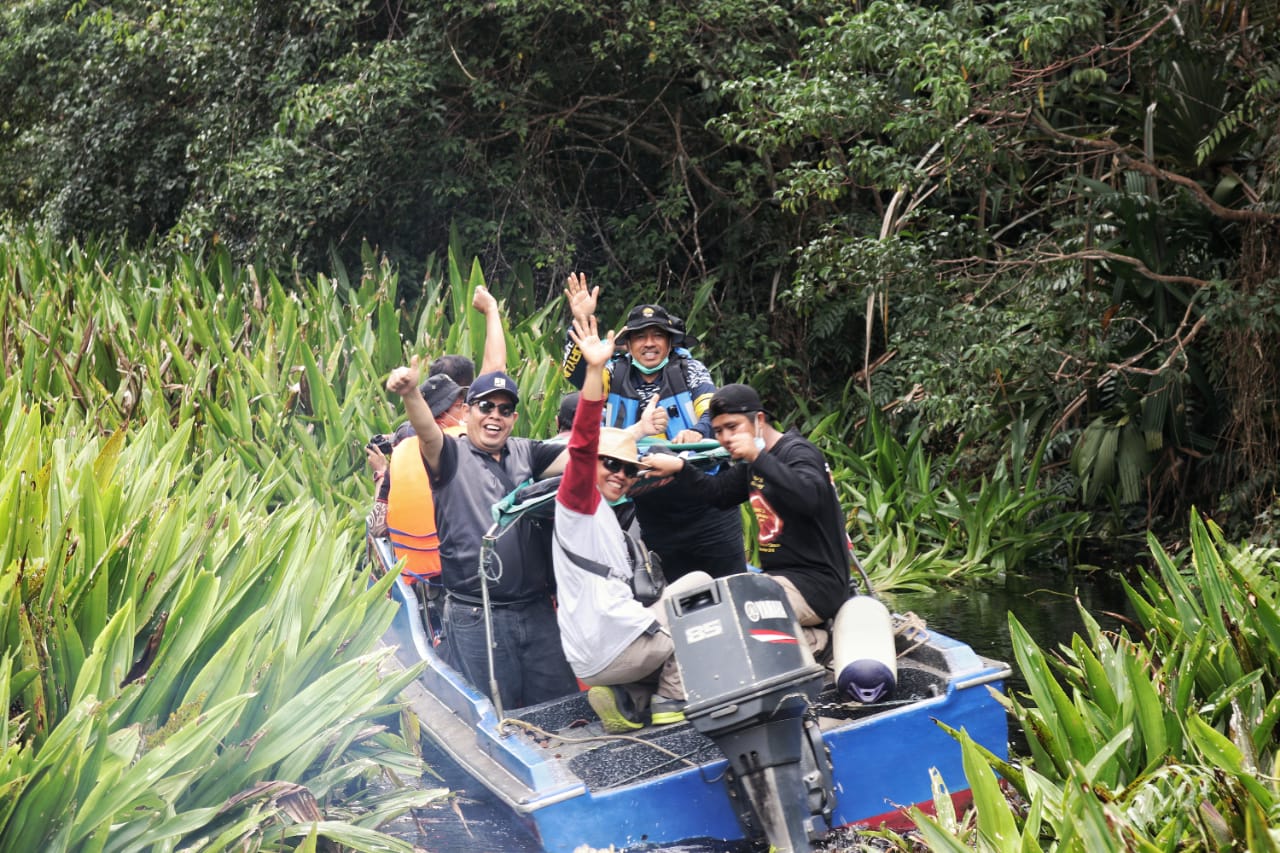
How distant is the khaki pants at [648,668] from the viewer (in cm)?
443

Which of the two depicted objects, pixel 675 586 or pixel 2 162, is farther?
pixel 2 162

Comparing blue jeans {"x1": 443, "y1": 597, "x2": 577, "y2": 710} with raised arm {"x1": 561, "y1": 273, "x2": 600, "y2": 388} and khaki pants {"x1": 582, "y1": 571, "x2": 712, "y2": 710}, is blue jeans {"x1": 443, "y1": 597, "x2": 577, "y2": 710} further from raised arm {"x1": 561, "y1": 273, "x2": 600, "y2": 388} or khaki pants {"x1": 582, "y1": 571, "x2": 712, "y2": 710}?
raised arm {"x1": 561, "y1": 273, "x2": 600, "y2": 388}

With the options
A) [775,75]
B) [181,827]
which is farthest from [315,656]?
[775,75]

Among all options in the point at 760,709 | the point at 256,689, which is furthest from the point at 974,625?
the point at 256,689

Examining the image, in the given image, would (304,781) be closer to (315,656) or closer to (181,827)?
(315,656)

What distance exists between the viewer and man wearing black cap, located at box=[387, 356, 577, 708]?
5039 mm

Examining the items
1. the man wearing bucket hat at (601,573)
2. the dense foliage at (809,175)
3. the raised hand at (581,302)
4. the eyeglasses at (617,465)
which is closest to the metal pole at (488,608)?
the man wearing bucket hat at (601,573)

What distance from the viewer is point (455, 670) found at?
17.6 feet

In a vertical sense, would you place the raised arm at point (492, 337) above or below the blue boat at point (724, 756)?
above

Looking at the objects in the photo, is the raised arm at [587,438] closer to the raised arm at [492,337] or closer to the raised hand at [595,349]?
the raised hand at [595,349]

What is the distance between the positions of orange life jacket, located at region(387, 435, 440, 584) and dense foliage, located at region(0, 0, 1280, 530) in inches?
133

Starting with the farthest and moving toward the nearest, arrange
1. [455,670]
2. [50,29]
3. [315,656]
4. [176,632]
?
[50,29], [455,670], [315,656], [176,632]

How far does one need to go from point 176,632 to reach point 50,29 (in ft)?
43.3

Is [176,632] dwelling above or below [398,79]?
below
